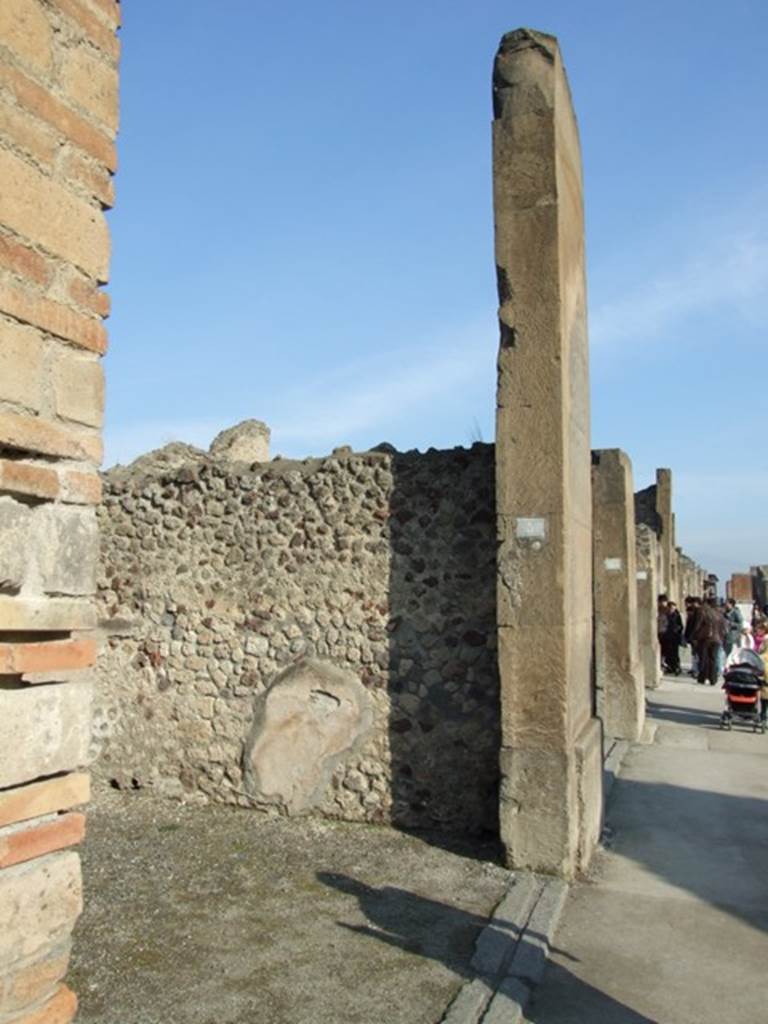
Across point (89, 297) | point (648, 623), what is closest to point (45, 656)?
point (89, 297)

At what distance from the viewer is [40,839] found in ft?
6.59

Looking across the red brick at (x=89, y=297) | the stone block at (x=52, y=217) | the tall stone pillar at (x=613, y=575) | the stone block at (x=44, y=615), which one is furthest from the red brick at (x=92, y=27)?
the tall stone pillar at (x=613, y=575)

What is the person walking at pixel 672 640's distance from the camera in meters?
19.0

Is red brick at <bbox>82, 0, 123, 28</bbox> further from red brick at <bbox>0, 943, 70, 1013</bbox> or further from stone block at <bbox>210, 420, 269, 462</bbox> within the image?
stone block at <bbox>210, 420, 269, 462</bbox>

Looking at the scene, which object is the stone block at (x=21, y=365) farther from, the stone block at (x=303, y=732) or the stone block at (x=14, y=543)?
the stone block at (x=303, y=732)

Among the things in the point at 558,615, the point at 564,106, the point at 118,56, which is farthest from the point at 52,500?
the point at 564,106

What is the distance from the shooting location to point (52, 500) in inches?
81.5

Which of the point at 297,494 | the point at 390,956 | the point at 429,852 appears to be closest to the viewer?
the point at 390,956

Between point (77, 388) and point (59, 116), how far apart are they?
61 cm

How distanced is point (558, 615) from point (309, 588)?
2.16 meters

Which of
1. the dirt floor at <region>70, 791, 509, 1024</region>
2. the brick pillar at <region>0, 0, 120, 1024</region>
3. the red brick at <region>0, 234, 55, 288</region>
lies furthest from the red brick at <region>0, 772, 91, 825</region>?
the dirt floor at <region>70, 791, 509, 1024</region>

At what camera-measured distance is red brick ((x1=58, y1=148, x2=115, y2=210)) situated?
84.7 inches

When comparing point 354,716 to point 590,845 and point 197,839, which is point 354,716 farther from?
point 590,845

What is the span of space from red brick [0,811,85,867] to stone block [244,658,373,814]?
16.2 feet
